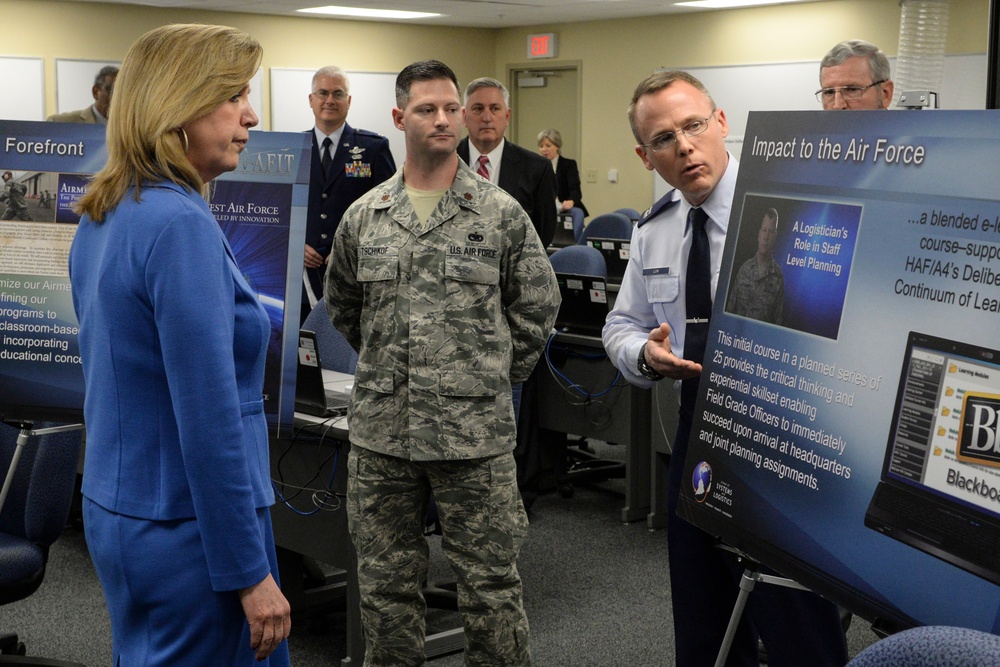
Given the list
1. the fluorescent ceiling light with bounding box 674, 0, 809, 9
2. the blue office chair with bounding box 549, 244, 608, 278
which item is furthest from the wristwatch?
the fluorescent ceiling light with bounding box 674, 0, 809, 9

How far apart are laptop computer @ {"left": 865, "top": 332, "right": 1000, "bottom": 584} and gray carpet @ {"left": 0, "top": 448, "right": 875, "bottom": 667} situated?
1.94 m

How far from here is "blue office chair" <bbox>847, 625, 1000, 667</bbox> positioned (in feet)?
2.63

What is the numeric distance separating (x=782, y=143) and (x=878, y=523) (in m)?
0.64

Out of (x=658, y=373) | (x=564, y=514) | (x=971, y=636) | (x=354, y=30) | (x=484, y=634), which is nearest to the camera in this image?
(x=971, y=636)

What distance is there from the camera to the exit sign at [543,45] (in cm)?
1295

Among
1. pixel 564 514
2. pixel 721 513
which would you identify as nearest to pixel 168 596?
pixel 721 513

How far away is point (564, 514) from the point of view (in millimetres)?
4703

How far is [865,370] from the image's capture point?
1499mm

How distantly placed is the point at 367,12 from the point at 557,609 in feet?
31.6

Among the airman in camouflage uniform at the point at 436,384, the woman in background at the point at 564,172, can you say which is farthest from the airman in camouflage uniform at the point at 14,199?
the woman in background at the point at 564,172

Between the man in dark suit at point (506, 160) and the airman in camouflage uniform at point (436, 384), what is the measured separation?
2081 millimetres

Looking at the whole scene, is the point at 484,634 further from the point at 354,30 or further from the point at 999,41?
the point at 354,30

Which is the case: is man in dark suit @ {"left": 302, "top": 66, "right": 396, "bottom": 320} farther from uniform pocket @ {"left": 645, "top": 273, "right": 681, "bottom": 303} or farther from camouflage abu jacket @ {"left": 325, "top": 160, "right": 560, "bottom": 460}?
uniform pocket @ {"left": 645, "top": 273, "right": 681, "bottom": 303}

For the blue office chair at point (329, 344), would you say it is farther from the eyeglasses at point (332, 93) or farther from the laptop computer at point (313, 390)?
the eyeglasses at point (332, 93)
